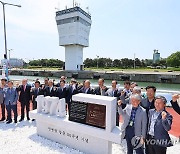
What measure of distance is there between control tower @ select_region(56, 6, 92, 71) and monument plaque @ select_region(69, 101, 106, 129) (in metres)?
42.4

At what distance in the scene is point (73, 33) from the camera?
46.4 meters

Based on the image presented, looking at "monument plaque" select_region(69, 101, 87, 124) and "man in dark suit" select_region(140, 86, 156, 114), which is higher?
"man in dark suit" select_region(140, 86, 156, 114)

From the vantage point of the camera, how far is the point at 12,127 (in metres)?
6.49

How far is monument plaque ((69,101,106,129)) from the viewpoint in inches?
175

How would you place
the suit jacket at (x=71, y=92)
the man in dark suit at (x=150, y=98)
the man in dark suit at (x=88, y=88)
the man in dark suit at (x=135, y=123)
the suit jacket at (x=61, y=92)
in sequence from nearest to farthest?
the man in dark suit at (x=135, y=123)
the man in dark suit at (x=150, y=98)
the man in dark suit at (x=88, y=88)
the suit jacket at (x=61, y=92)
the suit jacket at (x=71, y=92)

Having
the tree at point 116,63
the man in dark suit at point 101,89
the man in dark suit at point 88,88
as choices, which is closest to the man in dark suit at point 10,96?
the man in dark suit at point 88,88

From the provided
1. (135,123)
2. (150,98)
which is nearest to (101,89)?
(150,98)

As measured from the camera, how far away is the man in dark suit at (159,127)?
3.22 m

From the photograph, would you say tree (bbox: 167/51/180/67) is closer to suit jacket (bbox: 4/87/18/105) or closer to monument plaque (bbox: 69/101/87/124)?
suit jacket (bbox: 4/87/18/105)

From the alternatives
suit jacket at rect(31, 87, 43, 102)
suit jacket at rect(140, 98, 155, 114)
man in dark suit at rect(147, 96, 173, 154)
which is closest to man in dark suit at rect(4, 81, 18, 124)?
suit jacket at rect(31, 87, 43, 102)

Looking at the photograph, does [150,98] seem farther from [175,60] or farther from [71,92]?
[175,60]

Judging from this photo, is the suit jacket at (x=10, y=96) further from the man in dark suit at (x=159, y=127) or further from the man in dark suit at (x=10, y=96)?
the man in dark suit at (x=159, y=127)

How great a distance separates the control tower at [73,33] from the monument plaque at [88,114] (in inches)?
1668

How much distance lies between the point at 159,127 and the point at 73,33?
45001 millimetres
